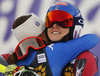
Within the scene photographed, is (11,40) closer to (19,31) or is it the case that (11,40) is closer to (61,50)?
(19,31)

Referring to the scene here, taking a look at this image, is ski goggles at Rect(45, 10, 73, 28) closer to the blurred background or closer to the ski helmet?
the ski helmet

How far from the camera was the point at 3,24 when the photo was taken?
2209 mm

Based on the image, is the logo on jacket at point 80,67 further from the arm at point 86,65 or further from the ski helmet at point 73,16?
the ski helmet at point 73,16

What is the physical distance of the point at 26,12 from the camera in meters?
2.18

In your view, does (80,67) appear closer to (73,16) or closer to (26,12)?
(73,16)

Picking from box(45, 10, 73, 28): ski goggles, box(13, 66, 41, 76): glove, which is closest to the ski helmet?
box(45, 10, 73, 28): ski goggles

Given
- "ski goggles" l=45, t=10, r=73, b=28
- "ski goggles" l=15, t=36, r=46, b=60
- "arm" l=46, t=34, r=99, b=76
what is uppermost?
"ski goggles" l=45, t=10, r=73, b=28

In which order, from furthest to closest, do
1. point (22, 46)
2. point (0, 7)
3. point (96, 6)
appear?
1. point (0, 7)
2. point (96, 6)
3. point (22, 46)

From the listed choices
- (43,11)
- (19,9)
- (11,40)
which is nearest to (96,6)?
(43,11)

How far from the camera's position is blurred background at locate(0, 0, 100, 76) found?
2.08 meters

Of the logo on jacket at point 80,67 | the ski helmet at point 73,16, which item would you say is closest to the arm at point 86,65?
the logo on jacket at point 80,67

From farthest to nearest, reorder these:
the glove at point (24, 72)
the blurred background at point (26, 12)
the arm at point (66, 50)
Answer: the blurred background at point (26, 12) → the arm at point (66, 50) → the glove at point (24, 72)

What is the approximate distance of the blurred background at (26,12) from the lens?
2.08 meters

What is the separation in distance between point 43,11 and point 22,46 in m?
0.89
